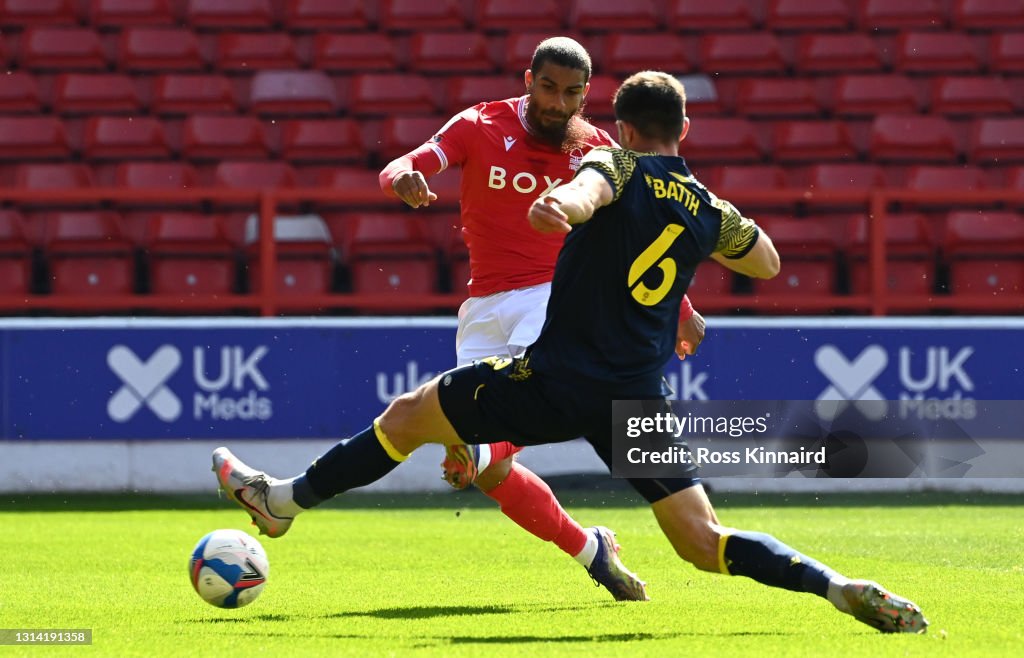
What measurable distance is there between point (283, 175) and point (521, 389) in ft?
30.7

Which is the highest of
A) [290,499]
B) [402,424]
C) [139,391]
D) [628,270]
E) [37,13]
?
[37,13]

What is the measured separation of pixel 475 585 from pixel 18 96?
9.68 m

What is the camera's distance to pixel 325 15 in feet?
52.5

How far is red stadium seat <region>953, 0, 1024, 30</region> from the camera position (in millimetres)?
16156

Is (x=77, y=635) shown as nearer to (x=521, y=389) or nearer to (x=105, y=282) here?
(x=521, y=389)

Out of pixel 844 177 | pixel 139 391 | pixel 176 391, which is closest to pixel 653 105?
pixel 176 391

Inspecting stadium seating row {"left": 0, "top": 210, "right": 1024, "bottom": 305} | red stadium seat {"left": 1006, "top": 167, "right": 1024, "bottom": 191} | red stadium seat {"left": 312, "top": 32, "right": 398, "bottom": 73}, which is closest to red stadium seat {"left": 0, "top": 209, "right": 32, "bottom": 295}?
stadium seating row {"left": 0, "top": 210, "right": 1024, "bottom": 305}

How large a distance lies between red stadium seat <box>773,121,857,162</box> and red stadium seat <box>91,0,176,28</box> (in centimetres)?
601

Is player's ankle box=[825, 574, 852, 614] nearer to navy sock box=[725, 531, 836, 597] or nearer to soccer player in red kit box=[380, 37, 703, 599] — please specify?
navy sock box=[725, 531, 836, 597]

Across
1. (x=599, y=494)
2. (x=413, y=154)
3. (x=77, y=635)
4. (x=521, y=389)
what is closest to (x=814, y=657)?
(x=521, y=389)

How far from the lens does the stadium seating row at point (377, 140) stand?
47.6 feet

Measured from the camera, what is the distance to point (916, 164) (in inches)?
586

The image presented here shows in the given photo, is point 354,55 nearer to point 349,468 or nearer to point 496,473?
point 496,473

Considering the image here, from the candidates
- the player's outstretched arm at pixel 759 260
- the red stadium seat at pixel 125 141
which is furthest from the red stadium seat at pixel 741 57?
the player's outstretched arm at pixel 759 260
